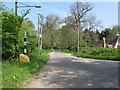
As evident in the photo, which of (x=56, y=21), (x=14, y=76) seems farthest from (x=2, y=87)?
(x=56, y=21)

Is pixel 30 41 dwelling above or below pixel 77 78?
above

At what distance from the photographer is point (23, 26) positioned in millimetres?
11398

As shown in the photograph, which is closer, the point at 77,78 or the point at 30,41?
the point at 77,78

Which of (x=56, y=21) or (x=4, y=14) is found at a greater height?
(x=56, y=21)

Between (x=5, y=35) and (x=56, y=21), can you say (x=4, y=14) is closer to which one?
(x=5, y=35)

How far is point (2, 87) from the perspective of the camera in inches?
190

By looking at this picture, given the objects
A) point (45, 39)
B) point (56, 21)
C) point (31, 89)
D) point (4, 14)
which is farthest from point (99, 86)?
point (56, 21)

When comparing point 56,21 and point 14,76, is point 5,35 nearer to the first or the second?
point 14,76

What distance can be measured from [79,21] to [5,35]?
2766cm

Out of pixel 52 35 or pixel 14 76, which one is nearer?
pixel 14 76

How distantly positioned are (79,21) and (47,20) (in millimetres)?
17933

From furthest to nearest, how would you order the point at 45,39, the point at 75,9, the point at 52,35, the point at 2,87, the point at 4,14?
the point at 52,35
the point at 45,39
the point at 75,9
the point at 4,14
the point at 2,87

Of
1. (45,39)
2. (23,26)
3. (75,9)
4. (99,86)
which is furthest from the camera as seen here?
(45,39)

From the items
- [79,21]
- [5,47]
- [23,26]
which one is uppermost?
[79,21]
